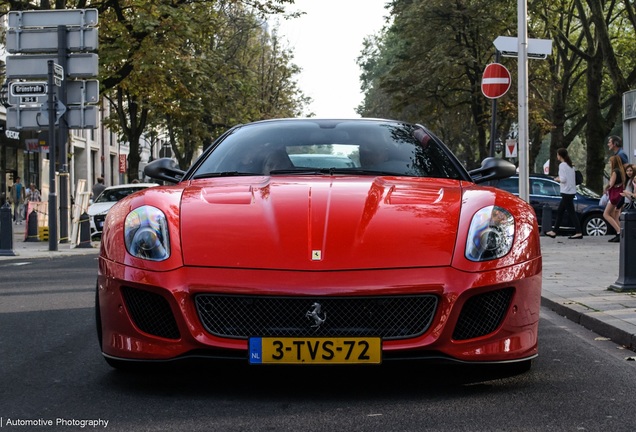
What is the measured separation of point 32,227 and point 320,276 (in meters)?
20.1

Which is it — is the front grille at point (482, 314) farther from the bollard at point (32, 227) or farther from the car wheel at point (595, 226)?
the bollard at point (32, 227)

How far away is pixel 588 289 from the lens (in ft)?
30.7

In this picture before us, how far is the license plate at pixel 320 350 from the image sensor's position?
4.16 m

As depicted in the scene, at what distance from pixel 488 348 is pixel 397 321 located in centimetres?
44

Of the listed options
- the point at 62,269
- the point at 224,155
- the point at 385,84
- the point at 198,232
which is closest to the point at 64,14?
Result: the point at 62,269

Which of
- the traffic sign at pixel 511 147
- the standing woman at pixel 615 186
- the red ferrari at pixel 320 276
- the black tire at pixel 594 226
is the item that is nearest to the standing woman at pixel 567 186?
the standing woman at pixel 615 186

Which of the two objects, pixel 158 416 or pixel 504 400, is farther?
pixel 504 400

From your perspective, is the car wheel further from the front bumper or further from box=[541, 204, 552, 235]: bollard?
the front bumper

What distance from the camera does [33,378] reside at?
4926 mm

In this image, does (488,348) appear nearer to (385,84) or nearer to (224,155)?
(224,155)

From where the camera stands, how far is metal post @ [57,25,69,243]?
1778 cm

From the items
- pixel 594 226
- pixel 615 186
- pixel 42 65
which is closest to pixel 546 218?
pixel 594 226

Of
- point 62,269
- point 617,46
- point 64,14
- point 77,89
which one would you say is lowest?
point 62,269

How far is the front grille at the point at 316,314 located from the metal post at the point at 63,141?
14222mm
